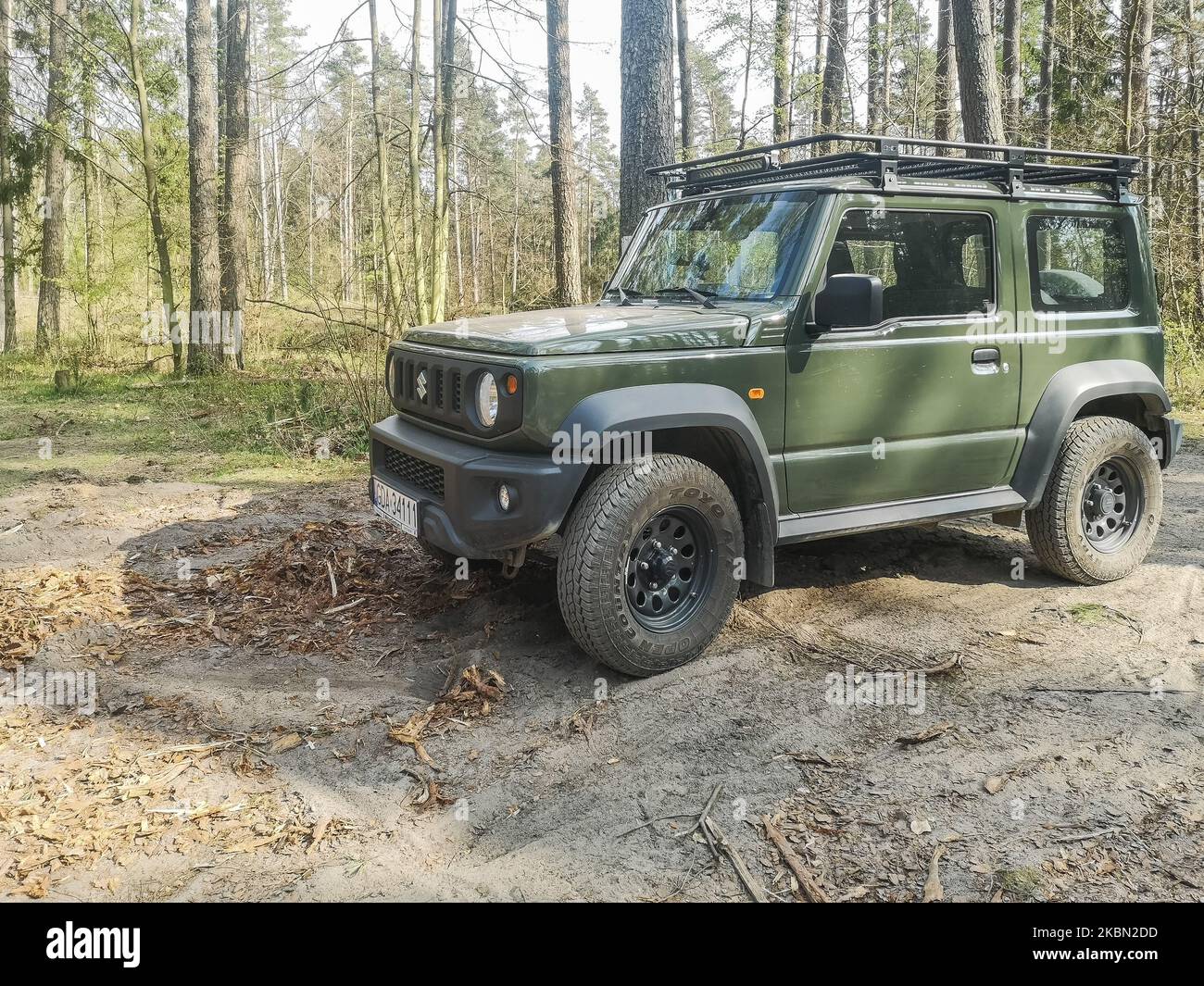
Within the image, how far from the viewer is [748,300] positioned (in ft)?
14.9

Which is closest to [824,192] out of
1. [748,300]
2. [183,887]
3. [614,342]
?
[748,300]

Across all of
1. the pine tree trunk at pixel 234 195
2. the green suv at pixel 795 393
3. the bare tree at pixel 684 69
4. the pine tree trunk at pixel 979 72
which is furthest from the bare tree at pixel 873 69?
the green suv at pixel 795 393

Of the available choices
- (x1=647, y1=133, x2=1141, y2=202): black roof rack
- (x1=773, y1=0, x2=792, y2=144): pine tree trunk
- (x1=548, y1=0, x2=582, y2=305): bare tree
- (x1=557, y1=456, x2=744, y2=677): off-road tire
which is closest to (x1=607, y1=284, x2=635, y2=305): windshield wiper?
(x1=647, y1=133, x2=1141, y2=202): black roof rack

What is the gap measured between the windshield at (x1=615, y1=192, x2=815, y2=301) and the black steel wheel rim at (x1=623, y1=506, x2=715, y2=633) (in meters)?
1.18

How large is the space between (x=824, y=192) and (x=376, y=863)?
3469mm

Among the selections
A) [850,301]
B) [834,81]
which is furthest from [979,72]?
[834,81]

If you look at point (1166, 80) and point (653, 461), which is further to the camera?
point (1166, 80)

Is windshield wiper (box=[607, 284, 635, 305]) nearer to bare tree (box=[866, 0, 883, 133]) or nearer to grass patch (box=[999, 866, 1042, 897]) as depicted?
grass patch (box=[999, 866, 1042, 897])

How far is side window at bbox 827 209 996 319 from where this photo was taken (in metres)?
4.56

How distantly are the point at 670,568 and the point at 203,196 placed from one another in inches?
498

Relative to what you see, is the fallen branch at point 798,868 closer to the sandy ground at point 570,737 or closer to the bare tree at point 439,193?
the sandy ground at point 570,737

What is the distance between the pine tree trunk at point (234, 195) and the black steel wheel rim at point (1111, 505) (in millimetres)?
12536
